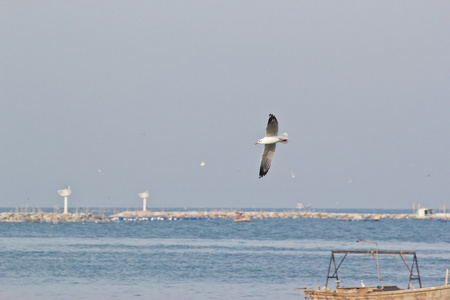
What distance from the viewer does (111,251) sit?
73750 millimetres

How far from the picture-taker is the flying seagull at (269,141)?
21.4 metres

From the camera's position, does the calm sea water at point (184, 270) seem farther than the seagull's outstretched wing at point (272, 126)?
Yes

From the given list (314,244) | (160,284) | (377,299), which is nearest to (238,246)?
(314,244)

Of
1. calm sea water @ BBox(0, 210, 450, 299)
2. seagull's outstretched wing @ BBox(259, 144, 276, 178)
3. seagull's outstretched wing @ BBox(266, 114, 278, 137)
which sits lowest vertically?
calm sea water @ BBox(0, 210, 450, 299)

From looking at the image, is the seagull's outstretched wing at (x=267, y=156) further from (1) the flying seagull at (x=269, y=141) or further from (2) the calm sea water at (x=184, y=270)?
(2) the calm sea water at (x=184, y=270)

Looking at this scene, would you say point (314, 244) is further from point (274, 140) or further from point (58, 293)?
point (274, 140)

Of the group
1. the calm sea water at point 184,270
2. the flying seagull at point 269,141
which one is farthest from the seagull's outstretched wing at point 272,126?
the calm sea water at point 184,270

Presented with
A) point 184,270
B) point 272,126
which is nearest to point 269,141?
point 272,126

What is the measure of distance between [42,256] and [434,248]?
1595 inches

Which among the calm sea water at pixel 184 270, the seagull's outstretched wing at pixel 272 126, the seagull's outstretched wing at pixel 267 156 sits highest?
the seagull's outstretched wing at pixel 272 126

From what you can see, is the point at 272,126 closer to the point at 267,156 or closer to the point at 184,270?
the point at 267,156

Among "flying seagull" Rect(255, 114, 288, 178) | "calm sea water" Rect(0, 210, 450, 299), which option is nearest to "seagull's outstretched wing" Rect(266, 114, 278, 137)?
"flying seagull" Rect(255, 114, 288, 178)

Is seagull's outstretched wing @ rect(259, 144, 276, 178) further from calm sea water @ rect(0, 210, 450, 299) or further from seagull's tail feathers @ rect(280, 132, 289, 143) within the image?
calm sea water @ rect(0, 210, 450, 299)

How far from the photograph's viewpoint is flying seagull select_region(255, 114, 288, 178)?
70.3 feet
